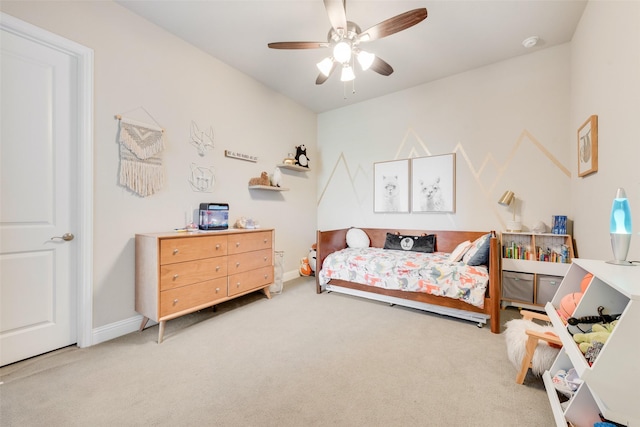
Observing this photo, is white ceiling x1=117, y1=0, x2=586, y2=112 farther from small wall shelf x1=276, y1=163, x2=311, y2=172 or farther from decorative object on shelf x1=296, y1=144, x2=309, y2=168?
small wall shelf x1=276, y1=163, x2=311, y2=172

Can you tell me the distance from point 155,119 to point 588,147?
3.85m

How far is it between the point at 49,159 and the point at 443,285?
3.46 meters

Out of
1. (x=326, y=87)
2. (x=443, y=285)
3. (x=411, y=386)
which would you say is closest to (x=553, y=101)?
(x=443, y=285)

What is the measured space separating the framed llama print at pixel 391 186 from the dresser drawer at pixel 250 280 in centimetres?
192

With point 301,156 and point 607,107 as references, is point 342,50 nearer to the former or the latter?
point 607,107

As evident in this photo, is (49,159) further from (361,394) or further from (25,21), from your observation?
(361,394)

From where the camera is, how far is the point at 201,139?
2.87m

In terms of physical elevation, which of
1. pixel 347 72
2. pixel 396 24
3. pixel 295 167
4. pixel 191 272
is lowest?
pixel 191 272

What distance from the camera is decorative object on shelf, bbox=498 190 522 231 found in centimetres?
289

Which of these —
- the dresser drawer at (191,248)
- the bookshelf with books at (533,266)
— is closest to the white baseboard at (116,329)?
the dresser drawer at (191,248)

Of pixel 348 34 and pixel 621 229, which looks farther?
pixel 348 34

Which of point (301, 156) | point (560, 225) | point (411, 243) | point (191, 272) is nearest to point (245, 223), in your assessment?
point (191, 272)

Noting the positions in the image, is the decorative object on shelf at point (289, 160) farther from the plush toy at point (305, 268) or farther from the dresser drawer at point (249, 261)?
the plush toy at point (305, 268)

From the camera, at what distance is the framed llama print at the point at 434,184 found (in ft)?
11.2
